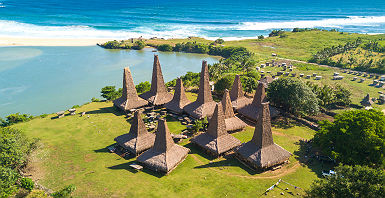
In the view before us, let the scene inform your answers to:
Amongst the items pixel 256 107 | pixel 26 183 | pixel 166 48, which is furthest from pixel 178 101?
pixel 166 48

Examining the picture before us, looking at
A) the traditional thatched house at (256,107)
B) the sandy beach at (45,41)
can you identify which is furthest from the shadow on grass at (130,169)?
the sandy beach at (45,41)

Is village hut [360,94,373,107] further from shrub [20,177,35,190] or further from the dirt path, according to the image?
shrub [20,177,35,190]

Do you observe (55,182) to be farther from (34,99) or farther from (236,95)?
(34,99)

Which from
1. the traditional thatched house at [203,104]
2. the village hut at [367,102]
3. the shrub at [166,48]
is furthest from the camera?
the shrub at [166,48]

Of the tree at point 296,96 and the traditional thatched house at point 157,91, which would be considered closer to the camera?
the tree at point 296,96

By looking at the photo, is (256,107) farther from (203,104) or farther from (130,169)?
(130,169)

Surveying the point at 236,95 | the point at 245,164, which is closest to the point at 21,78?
the point at 236,95

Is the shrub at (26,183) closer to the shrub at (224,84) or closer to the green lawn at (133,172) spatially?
the green lawn at (133,172)
